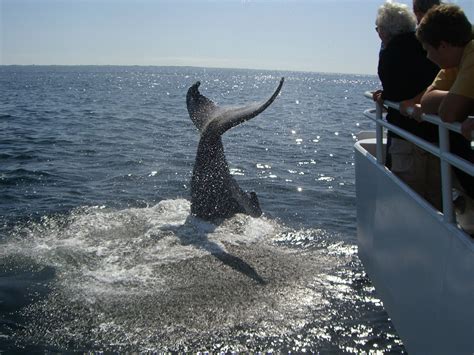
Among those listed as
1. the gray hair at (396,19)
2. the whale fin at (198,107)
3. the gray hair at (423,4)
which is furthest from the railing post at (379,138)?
the whale fin at (198,107)

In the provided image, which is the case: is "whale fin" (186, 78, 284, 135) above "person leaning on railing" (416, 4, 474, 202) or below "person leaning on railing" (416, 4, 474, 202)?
below

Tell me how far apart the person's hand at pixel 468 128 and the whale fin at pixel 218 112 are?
562 cm

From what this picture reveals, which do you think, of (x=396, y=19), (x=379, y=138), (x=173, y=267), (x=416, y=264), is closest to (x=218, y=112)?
(x=173, y=267)

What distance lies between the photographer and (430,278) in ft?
11.5

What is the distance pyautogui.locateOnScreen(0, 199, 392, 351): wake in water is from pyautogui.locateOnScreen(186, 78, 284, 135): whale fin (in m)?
1.50

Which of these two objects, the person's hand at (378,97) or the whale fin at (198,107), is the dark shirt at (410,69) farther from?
the whale fin at (198,107)

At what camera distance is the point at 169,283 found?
679 centimetres

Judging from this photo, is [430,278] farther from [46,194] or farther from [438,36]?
[46,194]

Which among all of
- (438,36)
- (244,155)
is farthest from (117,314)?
(244,155)

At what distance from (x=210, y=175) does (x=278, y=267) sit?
233cm

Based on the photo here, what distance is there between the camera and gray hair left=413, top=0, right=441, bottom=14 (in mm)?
4488

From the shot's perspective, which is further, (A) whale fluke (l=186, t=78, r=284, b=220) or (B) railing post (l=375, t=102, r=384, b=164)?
(A) whale fluke (l=186, t=78, r=284, b=220)

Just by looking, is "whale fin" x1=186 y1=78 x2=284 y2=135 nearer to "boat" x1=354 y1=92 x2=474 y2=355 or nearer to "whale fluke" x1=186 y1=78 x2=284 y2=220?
"whale fluke" x1=186 y1=78 x2=284 y2=220

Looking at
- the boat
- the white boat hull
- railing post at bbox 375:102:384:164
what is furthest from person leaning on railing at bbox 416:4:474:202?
railing post at bbox 375:102:384:164
